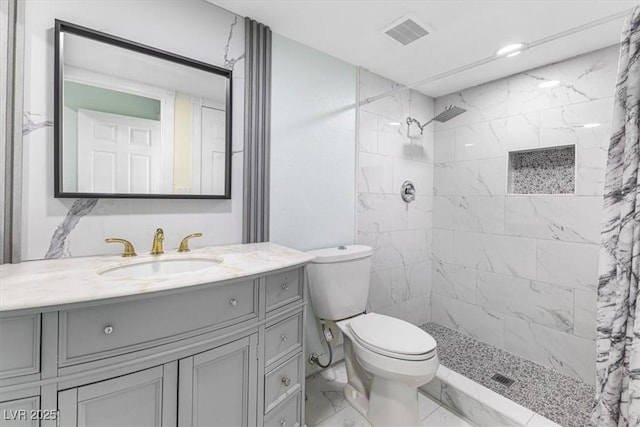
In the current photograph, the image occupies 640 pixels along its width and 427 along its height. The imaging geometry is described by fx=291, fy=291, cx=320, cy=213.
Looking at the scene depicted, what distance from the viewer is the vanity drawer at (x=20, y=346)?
2.34 feet

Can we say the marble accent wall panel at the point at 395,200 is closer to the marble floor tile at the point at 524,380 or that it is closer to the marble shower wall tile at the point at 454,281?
the marble shower wall tile at the point at 454,281

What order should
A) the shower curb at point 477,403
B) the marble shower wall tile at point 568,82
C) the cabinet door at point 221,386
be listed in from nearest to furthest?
the cabinet door at point 221,386 → the shower curb at point 477,403 → the marble shower wall tile at point 568,82

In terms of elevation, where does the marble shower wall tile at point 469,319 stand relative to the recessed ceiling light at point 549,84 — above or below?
below

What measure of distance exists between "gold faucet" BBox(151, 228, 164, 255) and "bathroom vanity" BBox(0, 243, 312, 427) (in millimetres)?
59

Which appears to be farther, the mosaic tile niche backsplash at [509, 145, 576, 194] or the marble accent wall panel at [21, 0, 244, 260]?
the mosaic tile niche backsplash at [509, 145, 576, 194]

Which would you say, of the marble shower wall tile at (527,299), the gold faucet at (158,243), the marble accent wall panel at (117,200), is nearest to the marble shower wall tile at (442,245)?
the marble shower wall tile at (527,299)

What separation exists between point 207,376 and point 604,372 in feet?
5.14

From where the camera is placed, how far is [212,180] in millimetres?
1517

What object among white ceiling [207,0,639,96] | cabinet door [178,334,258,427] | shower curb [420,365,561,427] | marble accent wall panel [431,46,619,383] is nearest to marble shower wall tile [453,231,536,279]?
marble accent wall panel [431,46,619,383]

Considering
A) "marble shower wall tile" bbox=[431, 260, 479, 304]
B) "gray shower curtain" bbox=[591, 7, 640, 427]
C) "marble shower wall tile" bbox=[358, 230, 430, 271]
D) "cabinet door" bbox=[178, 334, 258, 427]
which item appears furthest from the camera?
"marble shower wall tile" bbox=[431, 260, 479, 304]

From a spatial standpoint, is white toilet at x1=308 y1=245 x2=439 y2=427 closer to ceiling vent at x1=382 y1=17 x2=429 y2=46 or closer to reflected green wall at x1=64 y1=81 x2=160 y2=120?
reflected green wall at x1=64 y1=81 x2=160 y2=120

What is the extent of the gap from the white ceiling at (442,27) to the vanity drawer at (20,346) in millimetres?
1582

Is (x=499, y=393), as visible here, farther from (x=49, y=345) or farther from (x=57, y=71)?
(x=57, y=71)

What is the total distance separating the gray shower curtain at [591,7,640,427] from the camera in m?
1.09
